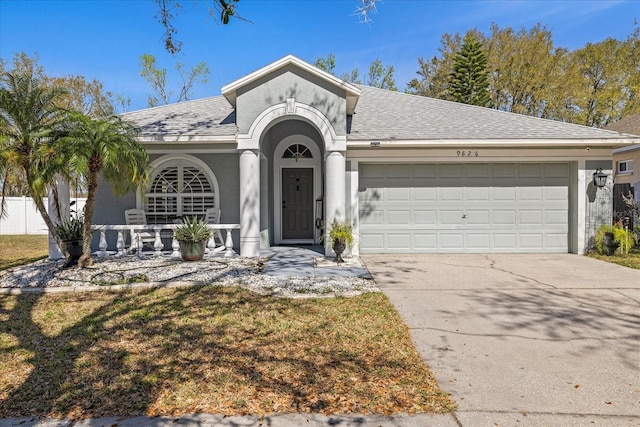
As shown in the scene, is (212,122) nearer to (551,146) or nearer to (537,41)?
(551,146)

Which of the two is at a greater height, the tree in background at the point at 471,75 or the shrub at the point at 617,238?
the tree in background at the point at 471,75

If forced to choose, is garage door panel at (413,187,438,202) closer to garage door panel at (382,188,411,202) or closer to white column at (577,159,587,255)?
garage door panel at (382,188,411,202)

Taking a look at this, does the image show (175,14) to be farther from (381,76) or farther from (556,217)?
(381,76)

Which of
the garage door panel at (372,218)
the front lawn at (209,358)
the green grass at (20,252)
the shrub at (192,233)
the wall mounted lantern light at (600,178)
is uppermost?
the wall mounted lantern light at (600,178)

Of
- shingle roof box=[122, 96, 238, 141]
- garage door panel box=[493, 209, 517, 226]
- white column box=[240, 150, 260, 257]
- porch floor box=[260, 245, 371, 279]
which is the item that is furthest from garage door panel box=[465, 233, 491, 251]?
shingle roof box=[122, 96, 238, 141]

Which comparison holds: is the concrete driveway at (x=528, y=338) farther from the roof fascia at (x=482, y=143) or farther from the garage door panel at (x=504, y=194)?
the roof fascia at (x=482, y=143)

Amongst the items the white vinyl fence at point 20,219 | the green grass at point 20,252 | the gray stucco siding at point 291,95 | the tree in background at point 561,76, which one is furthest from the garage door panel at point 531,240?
the tree in background at point 561,76

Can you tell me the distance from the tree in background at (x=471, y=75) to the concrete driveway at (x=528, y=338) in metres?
20.3

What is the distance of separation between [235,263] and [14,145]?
455cm

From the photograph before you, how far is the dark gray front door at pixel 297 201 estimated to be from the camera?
461 inches

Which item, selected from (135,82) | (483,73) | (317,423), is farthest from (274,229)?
(135,82)

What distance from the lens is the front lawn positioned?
3094mm

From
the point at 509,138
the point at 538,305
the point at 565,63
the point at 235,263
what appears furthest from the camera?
the point at 565,63

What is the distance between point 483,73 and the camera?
84.9 feet
